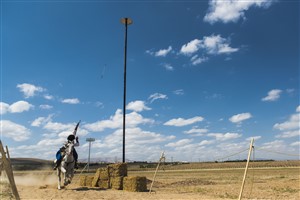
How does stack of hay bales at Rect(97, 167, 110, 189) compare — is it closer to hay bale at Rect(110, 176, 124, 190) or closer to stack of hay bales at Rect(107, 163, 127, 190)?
stack of hay bales at Rect(107, 163, 127, 190)

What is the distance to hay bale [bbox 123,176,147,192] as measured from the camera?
2070 cm

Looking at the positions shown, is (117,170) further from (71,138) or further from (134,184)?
(71,138)

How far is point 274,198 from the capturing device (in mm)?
18500

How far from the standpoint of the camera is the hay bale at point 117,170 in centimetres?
2194

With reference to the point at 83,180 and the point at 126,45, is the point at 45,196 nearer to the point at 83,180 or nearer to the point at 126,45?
the point at 83,180

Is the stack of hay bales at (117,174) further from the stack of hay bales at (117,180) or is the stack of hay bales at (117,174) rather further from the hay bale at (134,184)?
the hay bale at (134,184)

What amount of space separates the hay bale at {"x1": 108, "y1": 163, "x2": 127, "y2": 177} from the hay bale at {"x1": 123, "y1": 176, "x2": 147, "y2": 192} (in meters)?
0.85

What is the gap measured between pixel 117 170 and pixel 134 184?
5.58 feet

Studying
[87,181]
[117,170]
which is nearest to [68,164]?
[117,170]

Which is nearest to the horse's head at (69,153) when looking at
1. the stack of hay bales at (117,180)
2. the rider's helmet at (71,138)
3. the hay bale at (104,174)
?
the rider's helmet at (71,138)

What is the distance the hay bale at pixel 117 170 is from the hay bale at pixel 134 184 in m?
0.85

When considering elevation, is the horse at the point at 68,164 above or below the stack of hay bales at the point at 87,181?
above

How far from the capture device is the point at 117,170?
71.8ft

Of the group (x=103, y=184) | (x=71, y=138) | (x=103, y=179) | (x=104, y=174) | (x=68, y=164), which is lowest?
(x=103, y=184)
